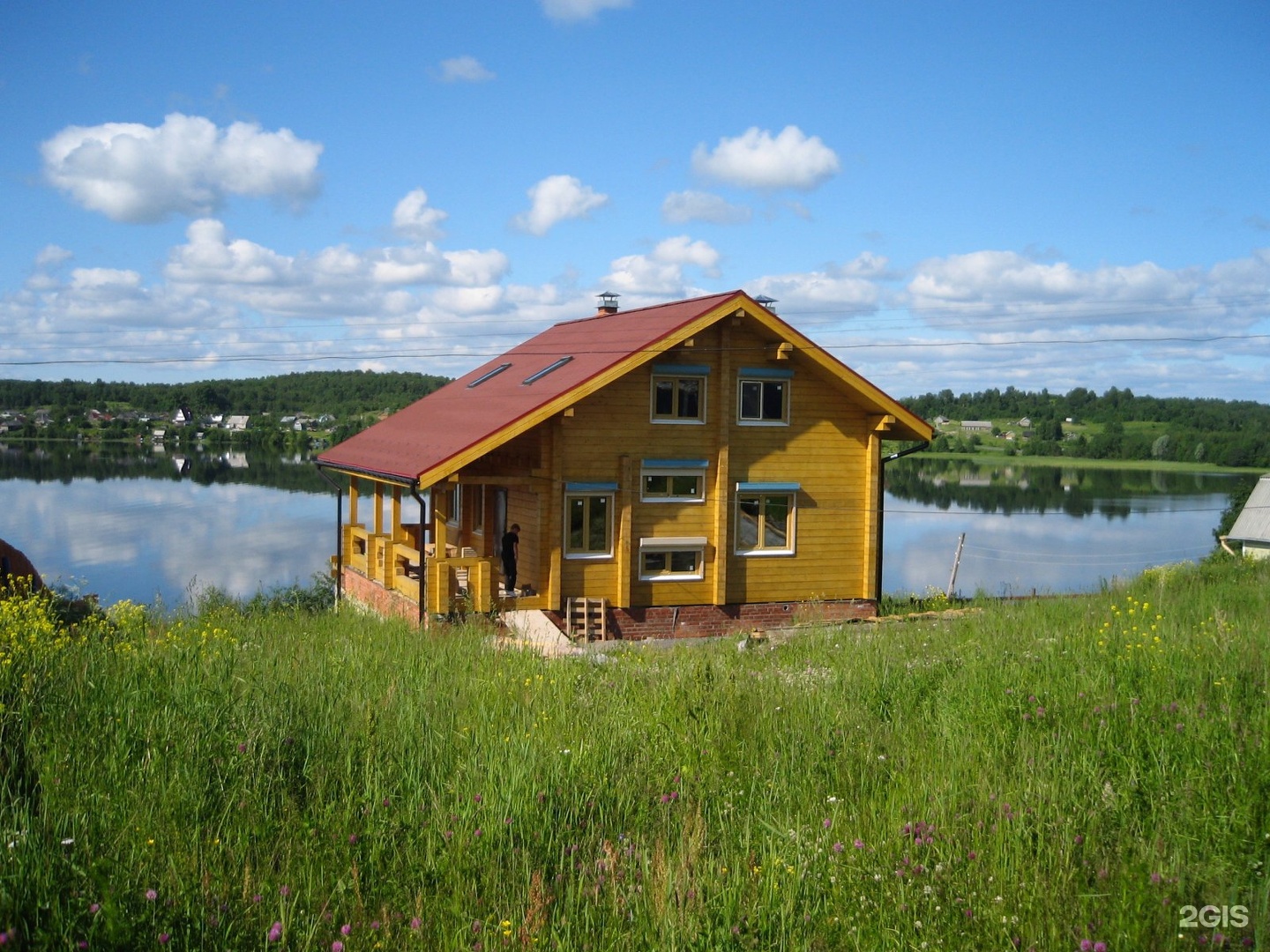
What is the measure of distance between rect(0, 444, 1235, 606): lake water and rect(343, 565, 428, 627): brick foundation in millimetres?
5344

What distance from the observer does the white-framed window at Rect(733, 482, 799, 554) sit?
A: 834 inches

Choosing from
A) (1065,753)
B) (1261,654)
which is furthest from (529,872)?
(1261,654)

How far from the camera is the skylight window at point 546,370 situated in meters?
21.4

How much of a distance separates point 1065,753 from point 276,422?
313 ft

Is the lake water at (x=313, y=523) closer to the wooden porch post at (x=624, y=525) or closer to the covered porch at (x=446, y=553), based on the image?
the covered porch at (x=446, y=553)

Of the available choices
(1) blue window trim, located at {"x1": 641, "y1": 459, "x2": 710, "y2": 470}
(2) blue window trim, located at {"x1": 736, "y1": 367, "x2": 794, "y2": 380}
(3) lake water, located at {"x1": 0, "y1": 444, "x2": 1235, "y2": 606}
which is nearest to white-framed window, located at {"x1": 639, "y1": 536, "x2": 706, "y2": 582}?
(1) blue window trim, located at {"x1": 641, "y1": 459, "x2": 710, "y2": 470}

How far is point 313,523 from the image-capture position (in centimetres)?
5934

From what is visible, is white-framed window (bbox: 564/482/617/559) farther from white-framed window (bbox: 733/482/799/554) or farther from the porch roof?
white-framed window (bbox: 733/482/799/554)

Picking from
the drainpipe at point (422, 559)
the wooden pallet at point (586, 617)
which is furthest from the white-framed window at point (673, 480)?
the drainpipe at point (422, 559)

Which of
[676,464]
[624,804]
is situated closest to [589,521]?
[676,464]

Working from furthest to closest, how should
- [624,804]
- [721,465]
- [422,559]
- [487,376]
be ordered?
[487,376] < [721,465] < [422,559] < [624,804]

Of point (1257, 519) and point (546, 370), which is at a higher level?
point (546, 370)

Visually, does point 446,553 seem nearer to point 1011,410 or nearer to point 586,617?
point 586,617

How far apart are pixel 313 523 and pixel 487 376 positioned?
37006 mm
